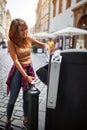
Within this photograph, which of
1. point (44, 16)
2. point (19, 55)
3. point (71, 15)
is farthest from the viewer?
point (44, 16)

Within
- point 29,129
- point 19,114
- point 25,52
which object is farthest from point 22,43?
point 19,114

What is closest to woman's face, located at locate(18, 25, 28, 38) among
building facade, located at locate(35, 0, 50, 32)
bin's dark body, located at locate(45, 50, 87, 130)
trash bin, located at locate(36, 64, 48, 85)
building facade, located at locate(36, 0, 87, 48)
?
trash bin, located at locate(36, 64, 48, 85)

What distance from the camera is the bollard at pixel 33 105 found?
3.13 metres

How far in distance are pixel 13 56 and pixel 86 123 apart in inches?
49.5

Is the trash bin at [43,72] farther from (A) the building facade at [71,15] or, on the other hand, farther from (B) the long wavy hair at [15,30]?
(A) the building facade at [71,15]

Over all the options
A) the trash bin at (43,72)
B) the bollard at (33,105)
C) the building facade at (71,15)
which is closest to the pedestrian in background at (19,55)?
the trash bin at (43,72)

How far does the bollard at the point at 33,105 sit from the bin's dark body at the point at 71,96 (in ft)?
0.57

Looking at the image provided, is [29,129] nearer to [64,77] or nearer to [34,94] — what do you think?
[34,94]

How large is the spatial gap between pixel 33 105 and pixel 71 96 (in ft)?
1.48

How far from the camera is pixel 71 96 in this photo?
3.22 meters

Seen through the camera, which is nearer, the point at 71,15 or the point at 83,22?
the point at 83,22

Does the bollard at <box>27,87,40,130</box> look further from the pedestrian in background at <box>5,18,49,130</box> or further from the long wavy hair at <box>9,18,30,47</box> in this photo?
the long wavy hair at <box>9,18,30,47</box>

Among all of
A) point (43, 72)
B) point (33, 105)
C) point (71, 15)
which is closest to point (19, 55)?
point (43, 72)

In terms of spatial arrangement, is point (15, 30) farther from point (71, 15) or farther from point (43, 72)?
point (71, 15)
